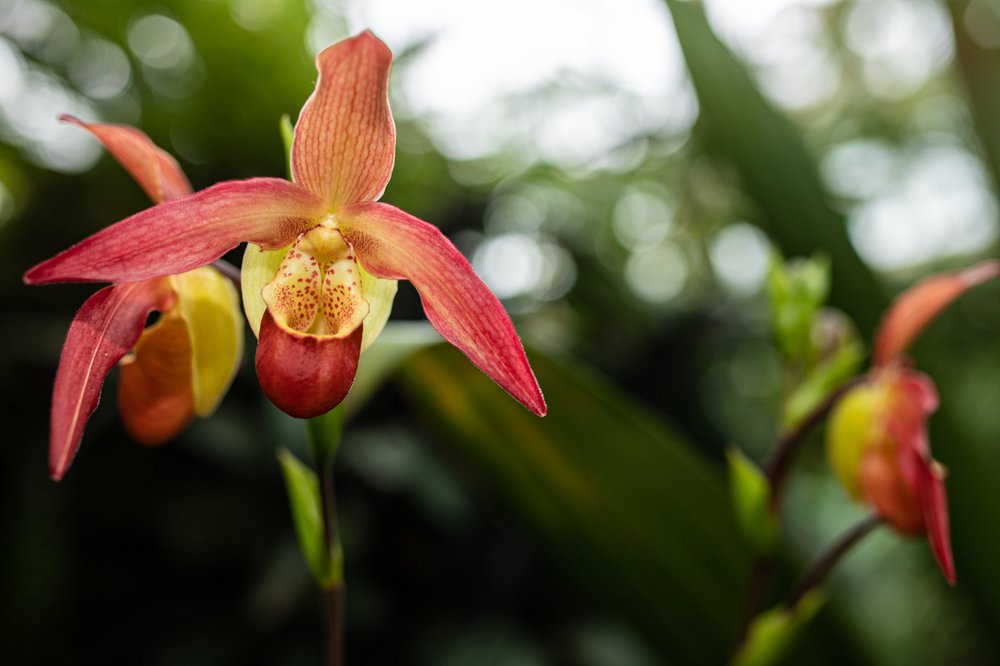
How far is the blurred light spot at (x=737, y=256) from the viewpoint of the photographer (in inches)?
58.9

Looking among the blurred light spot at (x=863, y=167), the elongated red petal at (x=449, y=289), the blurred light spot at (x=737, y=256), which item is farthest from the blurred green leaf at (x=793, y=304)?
the blurred light spot at (x=863, y=167)

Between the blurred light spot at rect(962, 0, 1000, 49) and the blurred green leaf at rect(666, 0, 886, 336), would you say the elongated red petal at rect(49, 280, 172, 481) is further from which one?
the blurred light spot at rect(962, 0, 1000, 49)

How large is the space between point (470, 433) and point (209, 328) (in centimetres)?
29

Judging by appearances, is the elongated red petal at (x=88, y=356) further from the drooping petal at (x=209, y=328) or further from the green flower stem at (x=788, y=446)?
the green flower stem at (x=788, y=446)

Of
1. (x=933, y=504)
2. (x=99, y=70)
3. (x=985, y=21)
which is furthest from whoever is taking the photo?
(x=985, y=21)

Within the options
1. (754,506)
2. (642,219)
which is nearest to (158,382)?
(754,506)

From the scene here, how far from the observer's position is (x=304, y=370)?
31cm

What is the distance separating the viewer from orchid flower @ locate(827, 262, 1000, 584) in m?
0.46

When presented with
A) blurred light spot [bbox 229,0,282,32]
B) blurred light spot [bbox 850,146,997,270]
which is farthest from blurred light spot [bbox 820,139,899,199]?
blurred light spot [bbox 229,0,282,32]

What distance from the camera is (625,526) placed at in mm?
648

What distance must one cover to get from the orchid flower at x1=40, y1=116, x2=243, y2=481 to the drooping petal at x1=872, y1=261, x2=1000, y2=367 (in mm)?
435

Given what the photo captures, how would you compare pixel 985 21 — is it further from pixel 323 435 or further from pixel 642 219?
pixel 323 435

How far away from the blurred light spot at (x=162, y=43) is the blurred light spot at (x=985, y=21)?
1286 millimetres

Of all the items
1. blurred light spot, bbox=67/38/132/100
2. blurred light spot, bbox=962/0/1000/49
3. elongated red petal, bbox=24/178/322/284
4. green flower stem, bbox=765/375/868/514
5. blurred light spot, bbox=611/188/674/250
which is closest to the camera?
elongated red petal, bbox=24/178/322/284
